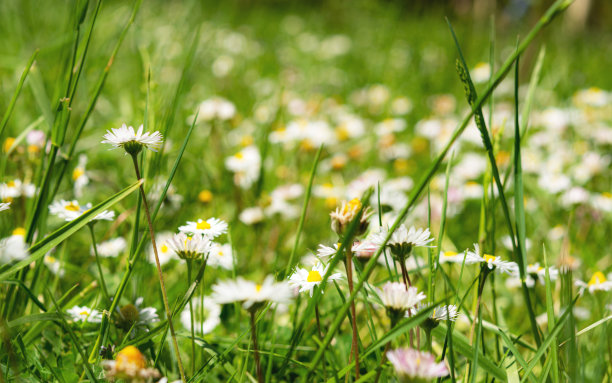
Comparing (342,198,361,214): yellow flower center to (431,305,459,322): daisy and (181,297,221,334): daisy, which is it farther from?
(181,297,221,334): daisy

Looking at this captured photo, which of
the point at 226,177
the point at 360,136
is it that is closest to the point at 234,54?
the point at 360,136

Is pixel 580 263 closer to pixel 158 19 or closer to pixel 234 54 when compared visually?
pixel 234 54

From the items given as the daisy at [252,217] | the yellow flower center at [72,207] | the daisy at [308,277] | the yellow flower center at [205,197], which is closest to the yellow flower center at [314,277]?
the daisy at [308,277]

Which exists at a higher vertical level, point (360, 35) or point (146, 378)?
point (360, 35)

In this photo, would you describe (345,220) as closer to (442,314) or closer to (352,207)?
(352,207)

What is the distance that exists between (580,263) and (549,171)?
49cm

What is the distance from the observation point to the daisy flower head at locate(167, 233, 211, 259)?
0.54 metres

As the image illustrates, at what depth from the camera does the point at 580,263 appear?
1080 millimetres

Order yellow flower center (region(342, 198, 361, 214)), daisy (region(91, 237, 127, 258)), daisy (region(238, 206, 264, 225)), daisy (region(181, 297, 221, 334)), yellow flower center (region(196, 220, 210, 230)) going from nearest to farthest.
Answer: yellow flower center (region(342, 198, 361, 214)) → yellow flower center (region(196, 220, 210, 230)) → daisy (region(181, 297, 221, 334)) → daisy (region(91, 237, 127, 258)) → daisy (region(238, 206, 264, 225))

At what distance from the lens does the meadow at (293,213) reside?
0.51 m

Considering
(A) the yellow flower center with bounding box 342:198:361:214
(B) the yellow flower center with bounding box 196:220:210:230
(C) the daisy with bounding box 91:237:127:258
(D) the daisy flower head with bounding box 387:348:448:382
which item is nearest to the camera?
(D) the daisy flower head with bounding box 387:348:448:382

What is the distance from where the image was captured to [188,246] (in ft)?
1.80

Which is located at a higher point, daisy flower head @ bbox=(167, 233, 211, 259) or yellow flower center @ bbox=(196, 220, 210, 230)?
yellow flower center @ bbox=(196, 220, 210, 230)

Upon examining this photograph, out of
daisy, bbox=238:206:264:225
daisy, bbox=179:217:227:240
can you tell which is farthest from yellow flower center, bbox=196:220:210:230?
daisy, bbox=238:206:264:225
